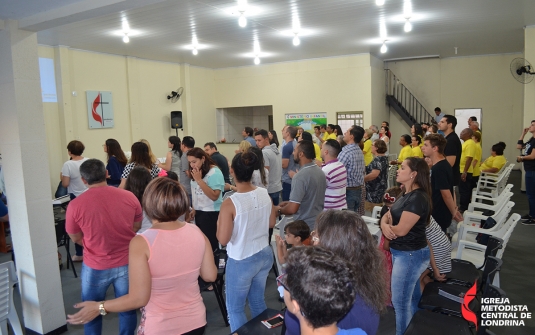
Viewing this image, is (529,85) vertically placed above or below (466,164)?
above

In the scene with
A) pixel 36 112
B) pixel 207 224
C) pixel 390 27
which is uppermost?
pixel 390 27

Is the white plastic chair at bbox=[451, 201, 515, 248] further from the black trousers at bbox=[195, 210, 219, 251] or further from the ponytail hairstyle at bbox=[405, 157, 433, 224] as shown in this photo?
the black trousers at bbox=[195, 210, 219, 251]

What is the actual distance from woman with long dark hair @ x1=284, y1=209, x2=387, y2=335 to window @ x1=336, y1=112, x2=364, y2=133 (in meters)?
9.58

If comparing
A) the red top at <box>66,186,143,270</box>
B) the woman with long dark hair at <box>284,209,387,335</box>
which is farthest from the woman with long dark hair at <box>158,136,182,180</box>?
the woman with long dark hair at <box>284,209,387,335</box>

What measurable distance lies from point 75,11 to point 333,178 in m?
2.60

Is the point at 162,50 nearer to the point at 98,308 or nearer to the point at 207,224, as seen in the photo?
the point at 207,224

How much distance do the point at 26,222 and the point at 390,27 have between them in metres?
7.05

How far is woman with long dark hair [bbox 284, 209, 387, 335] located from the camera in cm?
150

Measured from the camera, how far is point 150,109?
1053cm

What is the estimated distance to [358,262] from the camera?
1.57m

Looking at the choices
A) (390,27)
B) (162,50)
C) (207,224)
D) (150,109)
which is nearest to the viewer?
(207,224)

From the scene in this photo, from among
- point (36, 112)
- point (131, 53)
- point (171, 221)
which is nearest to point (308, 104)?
→ point (131, 53)

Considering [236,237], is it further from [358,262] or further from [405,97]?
[405,97]

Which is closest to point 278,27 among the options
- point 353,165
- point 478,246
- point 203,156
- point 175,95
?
point 353,165
